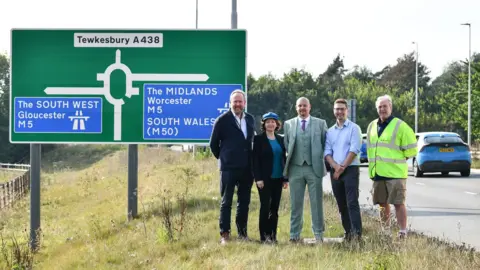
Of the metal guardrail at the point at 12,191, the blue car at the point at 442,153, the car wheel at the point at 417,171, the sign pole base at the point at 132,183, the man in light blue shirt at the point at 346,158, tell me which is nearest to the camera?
the man in light blue shirt at the point at 346,158

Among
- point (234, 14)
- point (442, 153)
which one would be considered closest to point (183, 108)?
point (234, 14)

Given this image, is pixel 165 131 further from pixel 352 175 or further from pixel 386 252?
pixel 386 252

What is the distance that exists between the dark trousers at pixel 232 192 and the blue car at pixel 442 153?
52.1 ft

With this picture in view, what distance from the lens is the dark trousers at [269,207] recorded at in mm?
9367

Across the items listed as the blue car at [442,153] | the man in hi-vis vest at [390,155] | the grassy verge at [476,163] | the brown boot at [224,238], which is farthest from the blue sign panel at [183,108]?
the grassy verge at [476,163]

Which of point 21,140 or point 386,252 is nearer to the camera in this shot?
point 386,252

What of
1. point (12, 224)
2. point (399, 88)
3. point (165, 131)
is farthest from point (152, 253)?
point (399, 88)

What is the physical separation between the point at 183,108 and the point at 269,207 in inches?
123

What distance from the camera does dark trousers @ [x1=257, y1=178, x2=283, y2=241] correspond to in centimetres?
937

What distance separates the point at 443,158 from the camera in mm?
24609

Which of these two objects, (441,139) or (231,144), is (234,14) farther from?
(441,139)

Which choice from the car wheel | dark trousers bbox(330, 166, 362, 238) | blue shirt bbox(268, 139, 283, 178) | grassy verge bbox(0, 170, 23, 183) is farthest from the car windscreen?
grassy verge bbox(0, 170, 23, 183)

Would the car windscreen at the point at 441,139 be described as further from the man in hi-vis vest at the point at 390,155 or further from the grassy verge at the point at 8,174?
the grassy verge at the point at 8,174

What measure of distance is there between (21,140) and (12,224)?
843 cm
